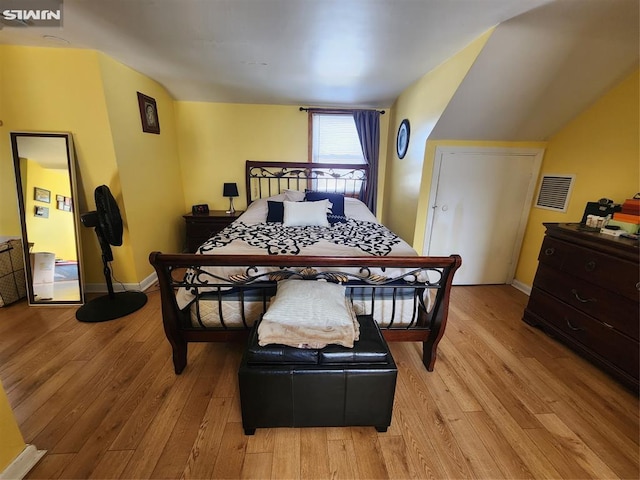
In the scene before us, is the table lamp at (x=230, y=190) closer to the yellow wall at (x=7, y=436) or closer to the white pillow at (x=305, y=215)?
the white pillow at (x=305, y=215)

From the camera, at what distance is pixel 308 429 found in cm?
143

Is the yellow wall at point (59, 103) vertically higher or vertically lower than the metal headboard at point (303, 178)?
higher

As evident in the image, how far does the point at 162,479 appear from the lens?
1186 millimetres

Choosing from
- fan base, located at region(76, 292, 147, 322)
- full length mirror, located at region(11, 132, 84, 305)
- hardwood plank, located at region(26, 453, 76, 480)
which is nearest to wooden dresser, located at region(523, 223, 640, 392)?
hardwood plank, located at region(26, 453, 76, 480)

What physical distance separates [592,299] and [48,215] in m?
4.40

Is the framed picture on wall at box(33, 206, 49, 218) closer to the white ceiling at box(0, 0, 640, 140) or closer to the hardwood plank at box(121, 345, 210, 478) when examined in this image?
the white ceiling at box(0, 0, 640, 140)

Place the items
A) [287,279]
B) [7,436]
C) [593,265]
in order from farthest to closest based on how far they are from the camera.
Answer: [593,265] < [287,279] < [7,436]

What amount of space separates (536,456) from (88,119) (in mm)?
3837

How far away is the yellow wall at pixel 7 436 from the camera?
3.62 ft

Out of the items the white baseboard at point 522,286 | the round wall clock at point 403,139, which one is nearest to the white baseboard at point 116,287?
the round wall clock at point 403,139

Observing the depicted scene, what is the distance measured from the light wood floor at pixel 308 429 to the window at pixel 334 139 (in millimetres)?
2641

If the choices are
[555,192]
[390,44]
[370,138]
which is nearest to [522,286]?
[555,192]

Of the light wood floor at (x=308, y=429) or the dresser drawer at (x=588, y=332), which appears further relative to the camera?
the dresser drawer at (x=588, y=332)

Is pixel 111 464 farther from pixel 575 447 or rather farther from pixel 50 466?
pixel 575 447
